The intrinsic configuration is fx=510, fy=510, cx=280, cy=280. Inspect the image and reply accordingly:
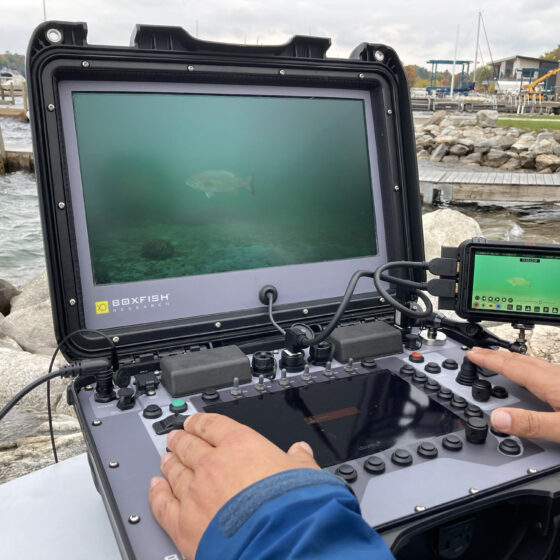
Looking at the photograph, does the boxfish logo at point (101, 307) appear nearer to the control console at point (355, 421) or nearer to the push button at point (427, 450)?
the control console at point (355, 421)

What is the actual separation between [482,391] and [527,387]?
4.7 inches

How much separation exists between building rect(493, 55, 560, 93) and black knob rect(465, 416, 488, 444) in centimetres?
5407

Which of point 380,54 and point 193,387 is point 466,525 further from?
point 380,54

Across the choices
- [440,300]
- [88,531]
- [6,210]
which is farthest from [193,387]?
[6,210]

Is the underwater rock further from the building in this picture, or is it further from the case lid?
the building

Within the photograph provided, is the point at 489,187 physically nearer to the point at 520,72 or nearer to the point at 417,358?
the point at 417,358

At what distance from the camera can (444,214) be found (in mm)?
6117

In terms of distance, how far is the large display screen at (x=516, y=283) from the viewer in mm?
1456

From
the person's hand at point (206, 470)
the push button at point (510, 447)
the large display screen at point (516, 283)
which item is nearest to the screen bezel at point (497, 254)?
the large display screen at point (516, 283)

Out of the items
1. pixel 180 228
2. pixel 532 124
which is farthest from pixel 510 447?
pixel 532 124

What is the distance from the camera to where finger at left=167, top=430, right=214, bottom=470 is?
3.33 ft

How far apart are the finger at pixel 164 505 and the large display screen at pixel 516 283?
104cm

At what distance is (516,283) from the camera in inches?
58.8

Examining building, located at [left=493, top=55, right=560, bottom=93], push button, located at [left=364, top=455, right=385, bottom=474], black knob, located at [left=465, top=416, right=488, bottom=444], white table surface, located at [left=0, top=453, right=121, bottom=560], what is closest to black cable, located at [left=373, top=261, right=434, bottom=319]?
black knob, located at [left=465, top=416, right=488, bottom=444]
